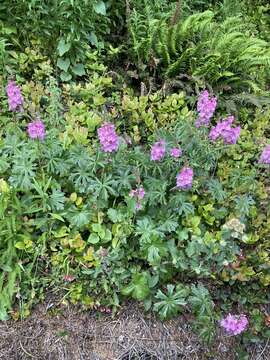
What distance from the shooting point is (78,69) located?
3.81 metres

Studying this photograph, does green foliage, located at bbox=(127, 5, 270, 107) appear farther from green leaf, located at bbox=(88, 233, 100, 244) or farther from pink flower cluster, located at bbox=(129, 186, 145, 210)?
green leaf, located at bbox=(88, 233, 100, 244)

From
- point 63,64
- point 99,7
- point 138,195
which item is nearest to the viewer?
point 138,195

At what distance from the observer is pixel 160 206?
3002mm

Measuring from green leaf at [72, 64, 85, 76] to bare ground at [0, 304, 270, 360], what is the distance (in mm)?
1805

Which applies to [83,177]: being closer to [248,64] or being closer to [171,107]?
[171,107]

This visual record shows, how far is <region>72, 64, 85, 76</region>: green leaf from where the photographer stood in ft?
12.5

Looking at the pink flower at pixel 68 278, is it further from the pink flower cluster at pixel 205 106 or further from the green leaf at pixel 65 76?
the green leaf at pixel 65 76

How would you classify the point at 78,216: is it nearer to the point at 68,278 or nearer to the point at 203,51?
the point at 68,278

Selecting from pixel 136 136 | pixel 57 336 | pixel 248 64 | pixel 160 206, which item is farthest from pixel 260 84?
pixel 57 336

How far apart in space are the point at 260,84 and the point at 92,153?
184cm

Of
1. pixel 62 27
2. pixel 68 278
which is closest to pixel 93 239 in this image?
pixel 68 278

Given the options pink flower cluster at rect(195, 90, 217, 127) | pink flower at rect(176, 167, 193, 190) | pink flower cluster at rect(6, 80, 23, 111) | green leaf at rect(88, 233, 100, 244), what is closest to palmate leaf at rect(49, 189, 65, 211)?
green leaf at rect(88, 233, 100, 244)

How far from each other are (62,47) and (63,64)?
139mm

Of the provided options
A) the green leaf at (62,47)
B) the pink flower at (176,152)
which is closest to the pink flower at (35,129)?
Answer: the pink flower at (176,152)
